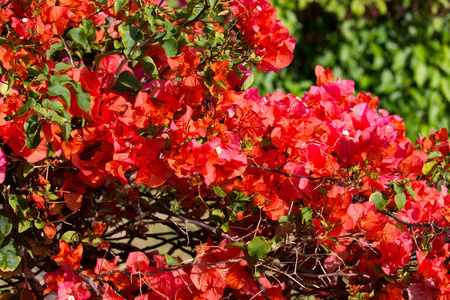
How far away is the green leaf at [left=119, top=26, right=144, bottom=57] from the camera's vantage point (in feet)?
2.56

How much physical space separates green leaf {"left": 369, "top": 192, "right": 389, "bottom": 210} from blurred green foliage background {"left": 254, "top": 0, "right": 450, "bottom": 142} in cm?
255

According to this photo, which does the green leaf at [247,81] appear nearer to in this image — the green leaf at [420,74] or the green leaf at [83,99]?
the green leaf at [83,99]

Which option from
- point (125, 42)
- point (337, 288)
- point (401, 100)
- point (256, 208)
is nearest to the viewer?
point (125, 42)

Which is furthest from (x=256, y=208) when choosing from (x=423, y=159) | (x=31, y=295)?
(x=31, y=295)

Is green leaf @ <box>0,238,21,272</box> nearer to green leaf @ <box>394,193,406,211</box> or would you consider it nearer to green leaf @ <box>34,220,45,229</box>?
green leaf @ <box>34,220,45,229</box>

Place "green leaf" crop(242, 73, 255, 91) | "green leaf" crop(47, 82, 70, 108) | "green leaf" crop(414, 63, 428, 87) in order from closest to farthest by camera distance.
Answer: "green leaf" crop(47, 82, 70, 108)
"green leaf" crop(242, 73, 255, 91)
"green leaf" crop(414, 63, 428, 87)

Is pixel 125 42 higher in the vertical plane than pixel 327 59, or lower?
higher

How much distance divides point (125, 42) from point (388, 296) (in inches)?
25.4

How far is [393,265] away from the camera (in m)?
0.85

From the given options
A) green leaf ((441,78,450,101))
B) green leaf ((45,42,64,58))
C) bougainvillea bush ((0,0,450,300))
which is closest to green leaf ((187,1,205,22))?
bougainvillea bush ((0,0,450,300))

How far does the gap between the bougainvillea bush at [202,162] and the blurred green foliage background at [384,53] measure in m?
2.49

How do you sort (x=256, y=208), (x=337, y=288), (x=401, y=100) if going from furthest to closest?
(x=401, y=100) → (x=337, y=288) → (x=256, y=208)

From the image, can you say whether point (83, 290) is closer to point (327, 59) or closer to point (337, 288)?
point (337, 288)

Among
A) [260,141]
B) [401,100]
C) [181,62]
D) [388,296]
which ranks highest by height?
[181,62]
